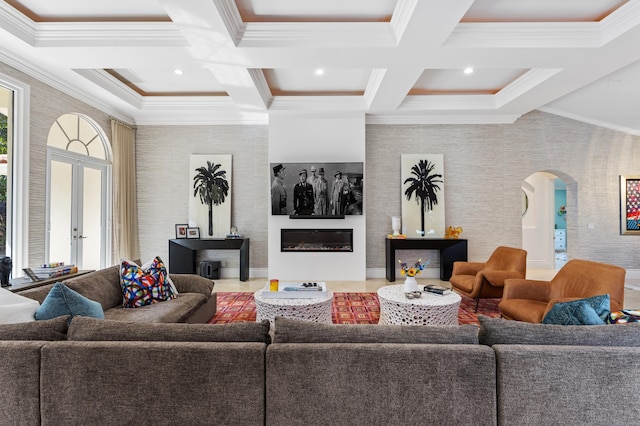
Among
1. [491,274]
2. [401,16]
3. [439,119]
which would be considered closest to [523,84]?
[439,119]

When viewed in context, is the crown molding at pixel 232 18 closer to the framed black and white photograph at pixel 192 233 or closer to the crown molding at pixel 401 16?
the crown molding at pixel 401 16

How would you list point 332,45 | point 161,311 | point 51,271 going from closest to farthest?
point 161,311 < point 51,271 < point 332,45

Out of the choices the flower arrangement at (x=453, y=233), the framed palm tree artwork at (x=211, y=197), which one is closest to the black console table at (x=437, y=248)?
the flower arrangement at (x=453, y=233)

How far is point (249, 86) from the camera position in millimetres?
4496

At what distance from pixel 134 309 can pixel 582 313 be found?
3113 mm

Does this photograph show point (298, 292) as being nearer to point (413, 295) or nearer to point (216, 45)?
point (413, 295)

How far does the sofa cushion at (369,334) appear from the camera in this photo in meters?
1.42

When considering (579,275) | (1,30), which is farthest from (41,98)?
(579,275)

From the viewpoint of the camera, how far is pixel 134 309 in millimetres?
2768

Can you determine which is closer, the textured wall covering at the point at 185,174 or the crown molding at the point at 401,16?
the crown molding at the point at 401,16

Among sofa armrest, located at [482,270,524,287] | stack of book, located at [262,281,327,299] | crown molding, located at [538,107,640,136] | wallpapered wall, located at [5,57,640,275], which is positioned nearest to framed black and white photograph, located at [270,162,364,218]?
wallpapered wall, located at [5,57,640,275]

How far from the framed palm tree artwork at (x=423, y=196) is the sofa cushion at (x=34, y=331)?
17.1 feet

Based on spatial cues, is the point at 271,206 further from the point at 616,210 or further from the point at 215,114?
the point at 616,210

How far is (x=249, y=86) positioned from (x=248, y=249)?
2.87 meters
